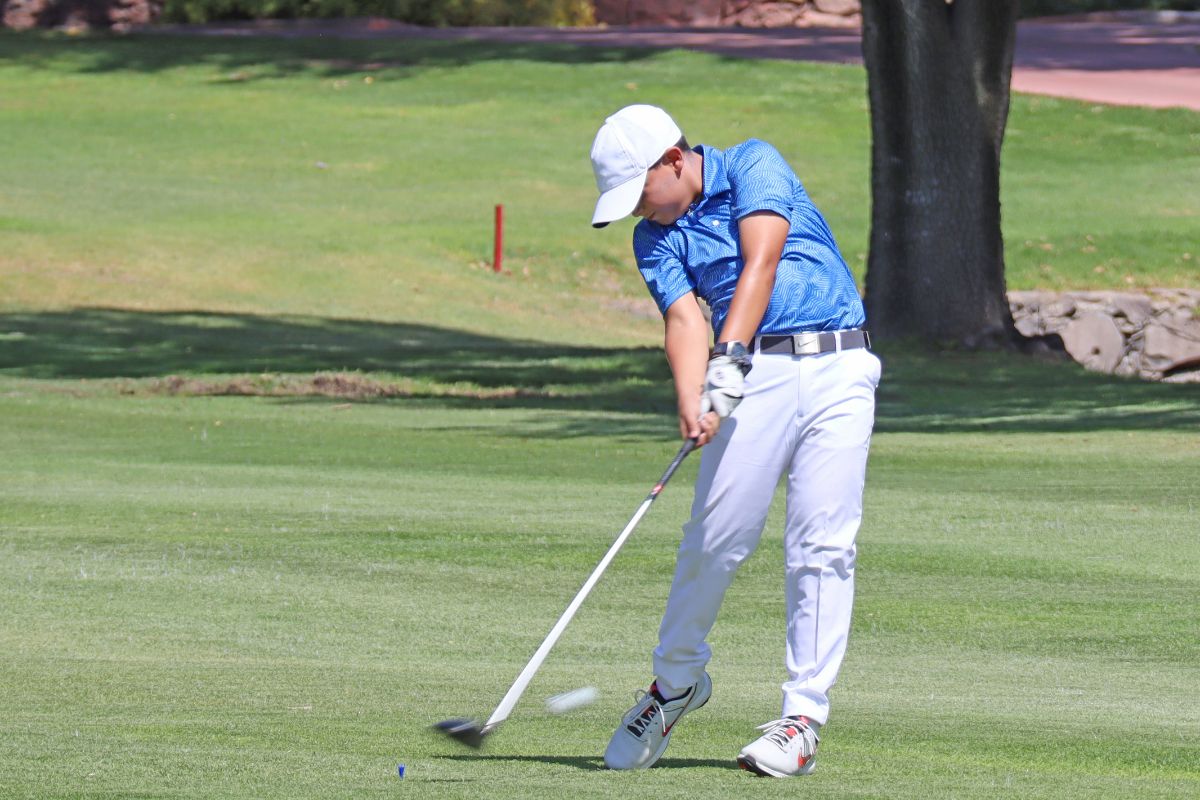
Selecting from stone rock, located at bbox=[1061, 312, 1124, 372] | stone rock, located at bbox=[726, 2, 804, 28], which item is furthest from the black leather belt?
stone rock, located at bbox=[726, 2, 804, 28]

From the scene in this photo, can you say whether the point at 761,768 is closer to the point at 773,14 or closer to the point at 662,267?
the point at 662,267

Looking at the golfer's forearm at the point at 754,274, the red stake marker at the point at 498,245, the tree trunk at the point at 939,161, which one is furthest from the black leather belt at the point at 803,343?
the red stake marker at the point at 498,245

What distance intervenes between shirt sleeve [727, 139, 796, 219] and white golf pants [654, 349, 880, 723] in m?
0.39

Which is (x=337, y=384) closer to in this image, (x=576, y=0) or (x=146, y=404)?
(x=146, y=404)

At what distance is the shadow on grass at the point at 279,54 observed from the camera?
42.6m

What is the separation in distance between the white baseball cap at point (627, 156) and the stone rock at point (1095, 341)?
2035 cm

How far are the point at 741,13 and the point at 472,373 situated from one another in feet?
90.5

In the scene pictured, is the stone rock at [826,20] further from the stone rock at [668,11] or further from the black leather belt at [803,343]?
the black leather belt at [803,343]

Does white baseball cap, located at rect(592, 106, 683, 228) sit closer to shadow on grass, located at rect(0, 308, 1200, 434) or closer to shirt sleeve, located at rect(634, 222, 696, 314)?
shirt sleeve, located at rect(634, 222, 696, 314)

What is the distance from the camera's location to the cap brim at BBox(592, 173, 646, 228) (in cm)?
589

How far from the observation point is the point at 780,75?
41.1 meters

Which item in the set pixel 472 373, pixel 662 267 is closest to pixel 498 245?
pixel 472 373

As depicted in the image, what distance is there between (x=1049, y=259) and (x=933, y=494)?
59.5 ft

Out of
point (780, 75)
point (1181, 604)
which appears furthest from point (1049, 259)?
point (1181, 604)
